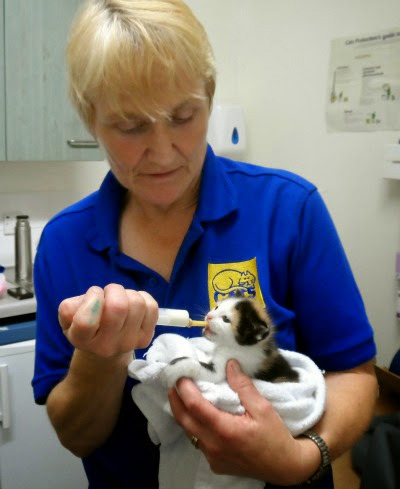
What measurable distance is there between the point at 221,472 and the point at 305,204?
1.42 ft

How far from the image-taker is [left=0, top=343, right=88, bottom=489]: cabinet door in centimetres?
173

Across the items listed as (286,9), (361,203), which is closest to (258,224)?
(361,203)

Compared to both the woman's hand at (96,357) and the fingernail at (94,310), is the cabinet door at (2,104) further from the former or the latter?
the fingernail at (94,310)

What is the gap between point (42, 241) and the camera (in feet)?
3.02

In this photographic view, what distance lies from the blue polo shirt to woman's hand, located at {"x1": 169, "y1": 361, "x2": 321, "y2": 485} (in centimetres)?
16

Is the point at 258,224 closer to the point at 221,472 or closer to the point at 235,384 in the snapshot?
the point at 235,384

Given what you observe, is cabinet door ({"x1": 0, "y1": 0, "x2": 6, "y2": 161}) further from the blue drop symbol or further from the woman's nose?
the woman's nose

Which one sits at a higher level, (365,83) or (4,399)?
(365,83)

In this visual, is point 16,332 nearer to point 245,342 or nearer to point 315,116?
point 245,342

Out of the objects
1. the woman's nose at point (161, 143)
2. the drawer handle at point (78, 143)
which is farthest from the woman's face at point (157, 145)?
the drawer handle at point (78, 143)

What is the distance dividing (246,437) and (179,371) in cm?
13

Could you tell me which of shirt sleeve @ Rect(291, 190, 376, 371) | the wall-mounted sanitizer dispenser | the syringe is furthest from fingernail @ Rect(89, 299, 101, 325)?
the wall-mounted sanitizer dispenser

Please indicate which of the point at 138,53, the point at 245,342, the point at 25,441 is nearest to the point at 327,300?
the point at 245,342

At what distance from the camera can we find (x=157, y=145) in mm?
774
